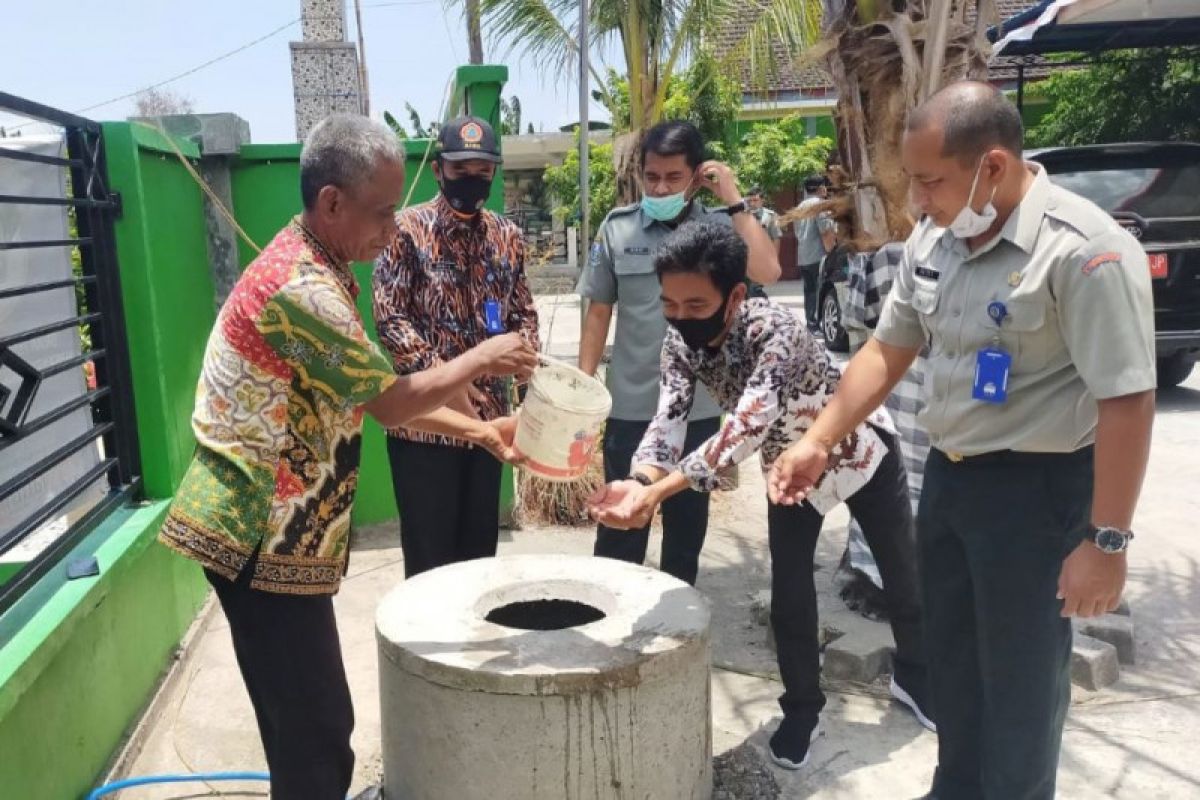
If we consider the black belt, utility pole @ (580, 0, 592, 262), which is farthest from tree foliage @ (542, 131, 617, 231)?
the black belt

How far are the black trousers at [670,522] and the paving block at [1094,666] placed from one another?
4.50ft

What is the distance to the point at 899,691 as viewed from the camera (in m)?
3.38

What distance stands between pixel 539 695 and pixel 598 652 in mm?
197

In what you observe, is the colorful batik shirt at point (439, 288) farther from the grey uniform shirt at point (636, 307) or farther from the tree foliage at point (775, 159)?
the tree foliage at point (775, 159)

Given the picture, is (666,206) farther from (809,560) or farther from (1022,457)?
(1022,457)

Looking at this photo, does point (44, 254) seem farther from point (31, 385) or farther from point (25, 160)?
point (31, 385)

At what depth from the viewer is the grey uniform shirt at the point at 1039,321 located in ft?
6.47

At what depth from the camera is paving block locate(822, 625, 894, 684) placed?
356cm

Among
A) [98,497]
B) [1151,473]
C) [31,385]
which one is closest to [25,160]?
[31,385]

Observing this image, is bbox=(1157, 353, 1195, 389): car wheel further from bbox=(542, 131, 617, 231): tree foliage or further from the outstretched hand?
the outstretched hand

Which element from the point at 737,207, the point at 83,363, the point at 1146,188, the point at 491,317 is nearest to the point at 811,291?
the point at 1146,188

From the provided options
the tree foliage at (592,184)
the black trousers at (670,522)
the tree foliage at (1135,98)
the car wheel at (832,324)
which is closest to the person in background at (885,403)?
the black trousers at (670,522)

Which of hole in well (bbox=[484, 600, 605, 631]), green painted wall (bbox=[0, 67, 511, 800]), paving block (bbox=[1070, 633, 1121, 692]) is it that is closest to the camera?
green painted wall (bbox=[0, 67, 511, 800])

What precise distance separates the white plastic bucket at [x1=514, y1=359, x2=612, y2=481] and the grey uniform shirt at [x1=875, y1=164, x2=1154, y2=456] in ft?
2.70
